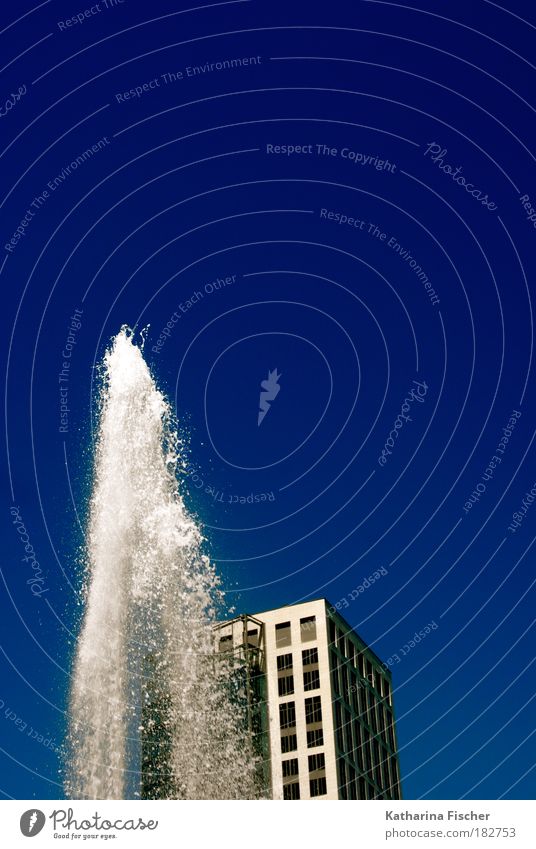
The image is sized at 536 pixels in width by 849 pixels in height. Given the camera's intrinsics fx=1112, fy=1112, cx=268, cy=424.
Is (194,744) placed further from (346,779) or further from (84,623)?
(346,779)

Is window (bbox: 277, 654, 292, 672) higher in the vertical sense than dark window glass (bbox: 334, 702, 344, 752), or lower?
higher

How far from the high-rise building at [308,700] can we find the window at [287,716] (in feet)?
0.30

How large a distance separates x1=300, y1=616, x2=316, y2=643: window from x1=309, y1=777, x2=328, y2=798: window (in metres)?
12.8

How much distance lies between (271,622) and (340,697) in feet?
31.5

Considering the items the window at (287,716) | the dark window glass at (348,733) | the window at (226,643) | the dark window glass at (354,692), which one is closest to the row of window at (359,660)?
the dark window glass at (354,692)

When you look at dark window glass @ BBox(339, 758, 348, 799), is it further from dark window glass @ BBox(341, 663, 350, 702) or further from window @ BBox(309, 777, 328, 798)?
dark window glass @ BBox(341, 663, 350, 702)

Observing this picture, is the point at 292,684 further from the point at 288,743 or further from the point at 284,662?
the point at 288,743

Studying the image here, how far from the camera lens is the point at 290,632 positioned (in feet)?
347

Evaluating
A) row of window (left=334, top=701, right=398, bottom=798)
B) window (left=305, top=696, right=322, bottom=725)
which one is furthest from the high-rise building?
row of window (left=334, top=701, right=398, bottom=798)

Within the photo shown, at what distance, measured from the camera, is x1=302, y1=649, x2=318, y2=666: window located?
10312 cm

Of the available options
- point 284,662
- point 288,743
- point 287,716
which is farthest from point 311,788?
point 284,662

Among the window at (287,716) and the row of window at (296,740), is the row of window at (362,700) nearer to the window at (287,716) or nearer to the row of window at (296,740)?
the window at (287,716)

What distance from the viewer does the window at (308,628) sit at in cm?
10504
